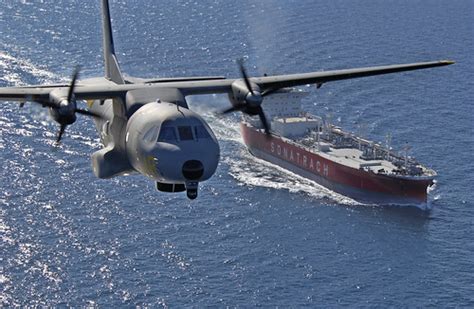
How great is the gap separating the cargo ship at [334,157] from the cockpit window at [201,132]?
8402 cm

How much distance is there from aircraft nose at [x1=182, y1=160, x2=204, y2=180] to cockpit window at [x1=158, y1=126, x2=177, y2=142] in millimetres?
1966

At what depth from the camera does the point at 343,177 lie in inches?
5374

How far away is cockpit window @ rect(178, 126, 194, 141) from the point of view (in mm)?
48972

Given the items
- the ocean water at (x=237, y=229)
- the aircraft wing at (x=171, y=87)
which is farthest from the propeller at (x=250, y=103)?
the ocean water at (x=237, y=229)

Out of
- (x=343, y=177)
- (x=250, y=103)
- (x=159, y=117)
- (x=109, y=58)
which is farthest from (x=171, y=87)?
(x=343, y=177)

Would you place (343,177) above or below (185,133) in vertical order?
below

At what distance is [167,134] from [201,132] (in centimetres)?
192

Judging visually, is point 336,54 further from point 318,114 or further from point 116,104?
point 116,104

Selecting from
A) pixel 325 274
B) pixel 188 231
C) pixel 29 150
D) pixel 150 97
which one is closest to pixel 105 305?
pixel 188 231

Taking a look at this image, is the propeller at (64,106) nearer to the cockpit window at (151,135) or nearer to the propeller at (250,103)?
the cockpit window at (151,135)

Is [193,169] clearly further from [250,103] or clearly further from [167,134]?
[250,103]

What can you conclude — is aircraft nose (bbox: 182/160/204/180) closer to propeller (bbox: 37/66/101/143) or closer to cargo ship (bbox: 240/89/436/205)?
propeller (bbox: 37/66/101/143)

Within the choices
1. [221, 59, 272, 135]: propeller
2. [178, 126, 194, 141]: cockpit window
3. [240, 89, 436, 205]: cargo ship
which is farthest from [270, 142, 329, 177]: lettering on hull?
[178, 126, 194, 141]: cockpit window

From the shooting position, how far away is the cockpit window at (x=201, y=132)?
162 feet
